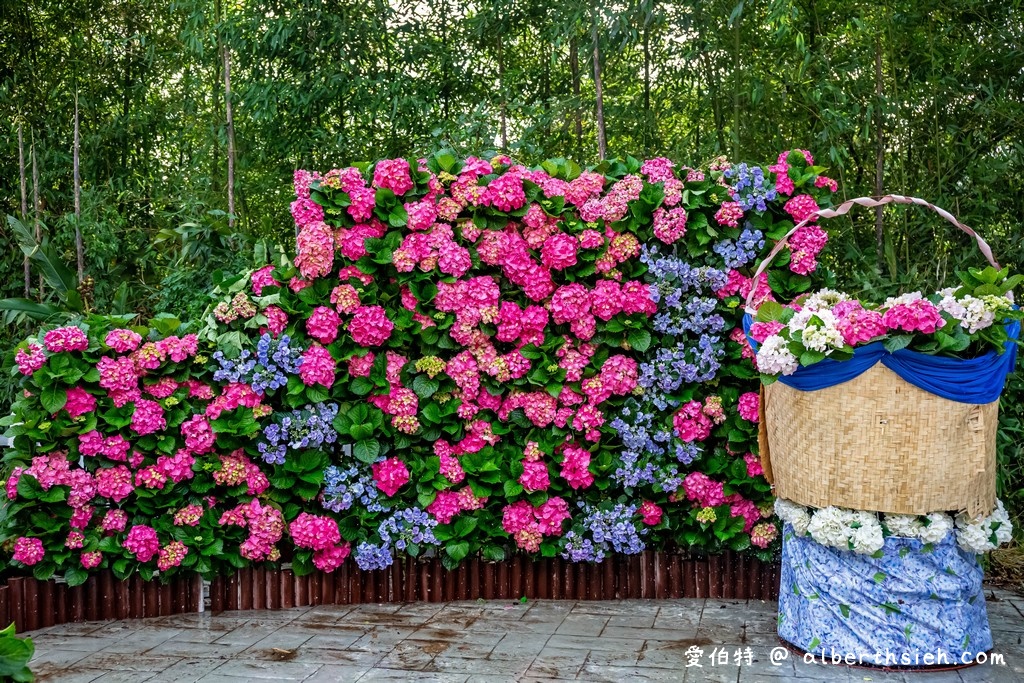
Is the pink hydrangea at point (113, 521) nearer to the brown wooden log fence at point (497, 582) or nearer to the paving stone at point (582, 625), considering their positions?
the brown wooden log fence at point (497, 582)

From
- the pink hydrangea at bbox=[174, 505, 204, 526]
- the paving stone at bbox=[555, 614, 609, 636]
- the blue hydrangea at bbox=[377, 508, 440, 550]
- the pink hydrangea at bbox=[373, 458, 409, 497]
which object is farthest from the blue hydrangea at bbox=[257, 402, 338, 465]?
the paving stone at bbox=[555, 614, 609, 636]

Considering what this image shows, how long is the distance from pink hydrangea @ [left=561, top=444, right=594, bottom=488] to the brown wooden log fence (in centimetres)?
45

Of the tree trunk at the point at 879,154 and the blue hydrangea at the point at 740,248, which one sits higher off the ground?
the tree trunk at the point at 879,154

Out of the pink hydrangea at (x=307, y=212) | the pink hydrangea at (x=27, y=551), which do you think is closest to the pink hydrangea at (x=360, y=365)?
the pink hydrangea at (x=307, y=212)

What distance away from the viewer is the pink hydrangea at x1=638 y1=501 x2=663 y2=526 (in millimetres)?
4395

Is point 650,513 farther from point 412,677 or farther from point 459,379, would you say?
point 412,677

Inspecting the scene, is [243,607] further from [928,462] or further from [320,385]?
[928,462]

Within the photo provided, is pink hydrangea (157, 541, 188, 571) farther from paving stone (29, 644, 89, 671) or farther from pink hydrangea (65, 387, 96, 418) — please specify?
pink hydrangea (65, 387, 96, 418)

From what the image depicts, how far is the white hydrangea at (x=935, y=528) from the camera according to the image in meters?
3.34

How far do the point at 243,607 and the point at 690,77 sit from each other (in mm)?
3902

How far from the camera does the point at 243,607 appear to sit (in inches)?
175

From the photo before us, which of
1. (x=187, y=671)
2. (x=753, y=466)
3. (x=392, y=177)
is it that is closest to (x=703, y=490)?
(x=753, y=466)

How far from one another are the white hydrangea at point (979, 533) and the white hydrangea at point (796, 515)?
0.52 meters

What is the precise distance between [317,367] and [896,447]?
7.86 feet
